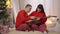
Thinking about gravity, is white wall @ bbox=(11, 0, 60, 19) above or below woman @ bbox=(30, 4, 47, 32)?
above

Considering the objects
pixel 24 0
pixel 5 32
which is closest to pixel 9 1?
pixel 24 0

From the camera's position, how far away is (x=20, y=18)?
8.01 feet

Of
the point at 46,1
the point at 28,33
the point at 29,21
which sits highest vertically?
the point at 46,1

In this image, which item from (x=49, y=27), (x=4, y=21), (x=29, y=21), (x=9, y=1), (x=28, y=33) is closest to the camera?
(x=28, y=33)

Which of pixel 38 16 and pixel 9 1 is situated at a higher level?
pixel 9 1

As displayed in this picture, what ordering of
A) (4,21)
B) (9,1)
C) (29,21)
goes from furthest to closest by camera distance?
1. (9,1)
2. (4,21)
3. (29,21)

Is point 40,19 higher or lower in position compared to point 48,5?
lower

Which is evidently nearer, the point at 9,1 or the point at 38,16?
the point at 38,16

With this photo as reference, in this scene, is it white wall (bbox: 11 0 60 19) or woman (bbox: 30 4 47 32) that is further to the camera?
white wall (bbox: 11 0 60 19)

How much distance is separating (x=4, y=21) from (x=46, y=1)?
42.3 inches

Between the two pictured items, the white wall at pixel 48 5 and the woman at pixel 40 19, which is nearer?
the woman at pixel 40 19

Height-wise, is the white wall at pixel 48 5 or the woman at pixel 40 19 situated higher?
the white wall at pixel 48 5

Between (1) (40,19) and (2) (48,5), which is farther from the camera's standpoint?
(2) (48,5)

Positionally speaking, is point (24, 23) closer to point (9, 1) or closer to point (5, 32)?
point (5, 32)
